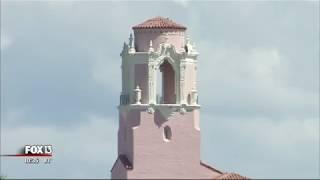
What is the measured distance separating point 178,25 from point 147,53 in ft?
5.80

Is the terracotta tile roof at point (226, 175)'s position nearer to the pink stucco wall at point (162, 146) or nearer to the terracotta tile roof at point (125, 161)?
the pink stucco wall at point (162, 146)

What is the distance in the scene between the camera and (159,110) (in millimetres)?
79562

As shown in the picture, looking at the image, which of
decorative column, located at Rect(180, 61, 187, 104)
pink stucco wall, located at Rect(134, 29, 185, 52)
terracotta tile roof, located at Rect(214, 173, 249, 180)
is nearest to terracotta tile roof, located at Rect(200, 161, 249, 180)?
terracotta tile roof, located at Rect(214, 173, 249, 180)

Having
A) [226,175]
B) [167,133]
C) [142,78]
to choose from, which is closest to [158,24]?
[142,78]

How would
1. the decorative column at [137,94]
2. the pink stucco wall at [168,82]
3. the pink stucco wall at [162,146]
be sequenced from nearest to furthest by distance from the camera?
the pink stucco wall at [162,146]
the decorative column at [137,94]
the pink stucco wall at [168,82]

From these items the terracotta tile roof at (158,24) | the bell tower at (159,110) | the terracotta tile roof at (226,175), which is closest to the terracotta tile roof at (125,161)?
the bell tower at (159,110)

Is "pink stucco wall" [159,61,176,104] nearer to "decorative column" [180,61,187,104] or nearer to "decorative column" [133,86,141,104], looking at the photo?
"decorative column" [180,61,187,104]

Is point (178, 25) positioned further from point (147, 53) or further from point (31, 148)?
point (31, 148)

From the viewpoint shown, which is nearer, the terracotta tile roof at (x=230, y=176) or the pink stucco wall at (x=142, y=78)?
the terracotta tile roof at (x=230, y=176)

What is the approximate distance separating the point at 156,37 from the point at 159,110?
116 inches

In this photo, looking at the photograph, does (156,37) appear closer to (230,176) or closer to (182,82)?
(182,82)

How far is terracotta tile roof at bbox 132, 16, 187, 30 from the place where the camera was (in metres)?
79.9

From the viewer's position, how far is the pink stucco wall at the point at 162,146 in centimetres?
7912

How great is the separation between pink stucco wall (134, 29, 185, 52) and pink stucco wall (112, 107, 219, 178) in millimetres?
2657
